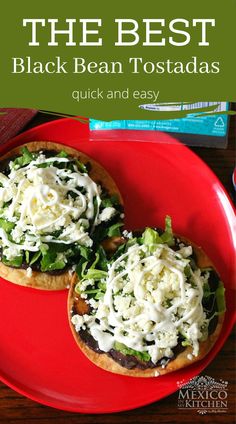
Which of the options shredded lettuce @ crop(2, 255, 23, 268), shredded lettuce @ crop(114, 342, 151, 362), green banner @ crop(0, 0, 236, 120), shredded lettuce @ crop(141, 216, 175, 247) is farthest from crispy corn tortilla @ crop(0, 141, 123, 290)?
shredded lettuce @ crop(114, 342, 151, 362)

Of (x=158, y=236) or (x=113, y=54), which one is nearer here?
(x=158, y=236)

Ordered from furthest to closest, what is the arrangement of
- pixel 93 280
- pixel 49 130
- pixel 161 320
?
pixel 49 130
pixel 93 280
pixel 161 320

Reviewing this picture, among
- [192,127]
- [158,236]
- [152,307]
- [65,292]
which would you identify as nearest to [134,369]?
[152,307]

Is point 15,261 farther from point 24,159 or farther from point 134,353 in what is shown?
point 134,353

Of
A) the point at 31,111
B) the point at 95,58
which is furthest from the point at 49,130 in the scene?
the point at 95,58

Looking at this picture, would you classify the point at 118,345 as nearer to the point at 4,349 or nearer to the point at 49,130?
the point at 4,349

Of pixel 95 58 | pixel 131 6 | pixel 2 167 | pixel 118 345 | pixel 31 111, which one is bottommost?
pixel 118 345

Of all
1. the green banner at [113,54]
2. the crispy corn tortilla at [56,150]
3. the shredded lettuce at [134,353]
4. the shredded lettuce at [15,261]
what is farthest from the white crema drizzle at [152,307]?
the green banner at [113,54]
